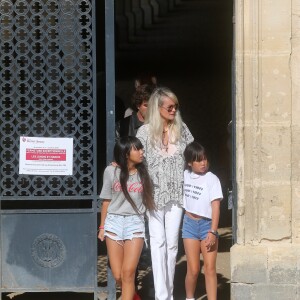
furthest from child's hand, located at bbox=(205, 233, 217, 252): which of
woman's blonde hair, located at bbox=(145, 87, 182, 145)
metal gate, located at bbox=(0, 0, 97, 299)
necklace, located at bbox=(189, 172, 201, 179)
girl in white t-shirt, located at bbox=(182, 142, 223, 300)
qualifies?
metal gate, located at bbox=(0, 0, 97, 299)

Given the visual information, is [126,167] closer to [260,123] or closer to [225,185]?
[260,123]

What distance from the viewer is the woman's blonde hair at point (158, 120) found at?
31.6ft

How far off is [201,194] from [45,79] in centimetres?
175

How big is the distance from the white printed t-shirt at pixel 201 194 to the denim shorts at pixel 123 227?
477 mm

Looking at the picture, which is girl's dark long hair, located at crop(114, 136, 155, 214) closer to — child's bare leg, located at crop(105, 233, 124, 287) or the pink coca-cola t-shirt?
the pink coca-cola t-shirt

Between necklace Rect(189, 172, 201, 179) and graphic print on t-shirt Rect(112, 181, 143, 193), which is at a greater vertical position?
necklace Rect(189, 172, 201, 179)

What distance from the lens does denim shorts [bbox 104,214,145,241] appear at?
936cm

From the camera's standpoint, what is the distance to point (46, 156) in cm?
997

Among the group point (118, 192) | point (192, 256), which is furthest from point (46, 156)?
point (192, 256)

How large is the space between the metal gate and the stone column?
1.33 metres

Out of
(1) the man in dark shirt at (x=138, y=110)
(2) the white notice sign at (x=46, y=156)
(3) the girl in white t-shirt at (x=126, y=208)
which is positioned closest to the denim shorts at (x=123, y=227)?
(3) the girl in white t-shirt at (x=126, y=208)

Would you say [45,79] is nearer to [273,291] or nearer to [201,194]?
[201,194]

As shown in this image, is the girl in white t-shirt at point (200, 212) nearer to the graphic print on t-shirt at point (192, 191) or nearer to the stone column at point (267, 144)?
the graphic print on t-shirt at point (192, 191)

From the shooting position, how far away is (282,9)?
962 cm
